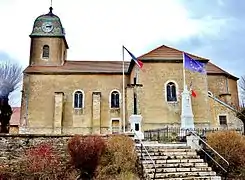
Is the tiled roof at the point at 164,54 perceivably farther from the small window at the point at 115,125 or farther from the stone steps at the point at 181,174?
the stone steps at the point at 181,174

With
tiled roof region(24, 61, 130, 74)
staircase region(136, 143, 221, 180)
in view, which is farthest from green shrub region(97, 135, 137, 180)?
tiled roof region(24, 61, 130, 74)

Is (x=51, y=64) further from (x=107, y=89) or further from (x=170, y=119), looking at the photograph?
(x=170, y=119)

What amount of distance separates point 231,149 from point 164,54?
19.3m

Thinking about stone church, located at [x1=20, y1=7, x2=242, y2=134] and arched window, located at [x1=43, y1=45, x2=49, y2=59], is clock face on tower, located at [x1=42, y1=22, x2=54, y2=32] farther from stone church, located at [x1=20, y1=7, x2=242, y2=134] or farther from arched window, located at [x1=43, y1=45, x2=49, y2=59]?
arched window, located at [x1=43, y1=45, x2=49, y2=59]

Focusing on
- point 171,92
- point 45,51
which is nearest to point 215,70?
point 171,92

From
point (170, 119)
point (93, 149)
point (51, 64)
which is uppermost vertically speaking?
point (51, 64)

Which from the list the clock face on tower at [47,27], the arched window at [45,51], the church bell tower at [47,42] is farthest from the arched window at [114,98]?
the clock face on tower at [47,27]

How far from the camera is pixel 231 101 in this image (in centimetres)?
3784

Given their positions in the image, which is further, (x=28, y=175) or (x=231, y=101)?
(x=231, y=101)

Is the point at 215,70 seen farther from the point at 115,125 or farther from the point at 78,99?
the point at 78,99

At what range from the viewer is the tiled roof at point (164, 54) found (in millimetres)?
31250

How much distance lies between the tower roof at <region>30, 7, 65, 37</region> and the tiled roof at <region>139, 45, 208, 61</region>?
14.0m

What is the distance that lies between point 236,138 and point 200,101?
17067 mm

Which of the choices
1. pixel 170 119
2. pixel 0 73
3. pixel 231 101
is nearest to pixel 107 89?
pixel 170 119
